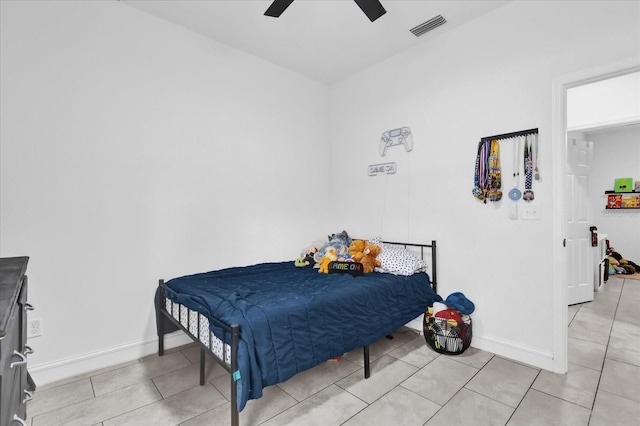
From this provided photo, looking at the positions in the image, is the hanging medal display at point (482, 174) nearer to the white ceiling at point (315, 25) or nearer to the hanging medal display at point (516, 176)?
the hanging medal display at point (516, 176)

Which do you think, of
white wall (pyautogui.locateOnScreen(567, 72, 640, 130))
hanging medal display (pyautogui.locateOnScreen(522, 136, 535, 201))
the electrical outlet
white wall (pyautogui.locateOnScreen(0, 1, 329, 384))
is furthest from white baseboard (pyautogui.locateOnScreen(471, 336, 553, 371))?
white wall (pyautogui.locateOnScreen(567, 72, 640, 130))

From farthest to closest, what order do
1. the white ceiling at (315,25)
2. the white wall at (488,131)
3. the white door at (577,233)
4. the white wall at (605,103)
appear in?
the white wall at (605,103), the white door at (577,233), the white ceiling at (315,25), the white wall at (488,131)

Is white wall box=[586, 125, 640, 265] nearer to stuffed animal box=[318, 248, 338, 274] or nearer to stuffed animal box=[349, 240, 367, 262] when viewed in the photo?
stuffed animal box=[349, 240, 367, 262]

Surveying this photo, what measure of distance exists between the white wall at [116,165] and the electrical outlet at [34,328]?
0.14 ft

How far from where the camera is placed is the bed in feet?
5.40

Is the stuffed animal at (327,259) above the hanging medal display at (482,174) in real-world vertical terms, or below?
below

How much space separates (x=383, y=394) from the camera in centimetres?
203

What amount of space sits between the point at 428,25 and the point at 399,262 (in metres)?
2.04

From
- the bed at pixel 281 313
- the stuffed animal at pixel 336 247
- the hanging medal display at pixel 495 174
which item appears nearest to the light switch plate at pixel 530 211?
the hanging medal display at pixel 495 174

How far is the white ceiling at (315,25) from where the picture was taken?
246 centimetres

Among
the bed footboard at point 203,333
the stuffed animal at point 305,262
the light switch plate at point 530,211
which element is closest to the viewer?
the bed footboard at point 203,333

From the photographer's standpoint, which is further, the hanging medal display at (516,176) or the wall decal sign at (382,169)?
the wall decal sign at (382,169)

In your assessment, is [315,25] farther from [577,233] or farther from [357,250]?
[577,233]

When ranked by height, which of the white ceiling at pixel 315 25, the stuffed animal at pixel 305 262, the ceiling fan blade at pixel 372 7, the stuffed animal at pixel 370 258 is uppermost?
the white ceiling at pixel 315 25
